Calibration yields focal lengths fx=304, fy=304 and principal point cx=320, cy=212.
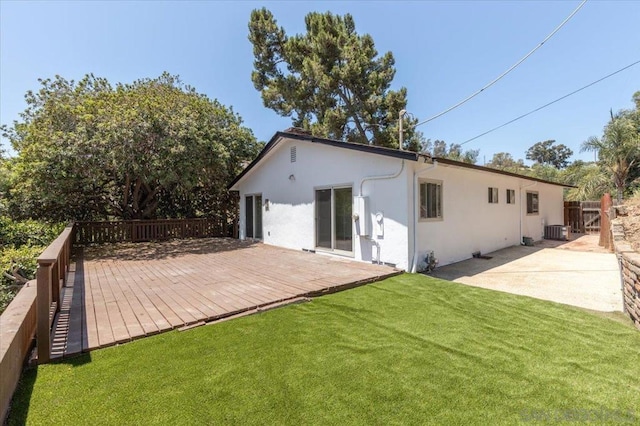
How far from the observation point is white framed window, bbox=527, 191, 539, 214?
12.2 m

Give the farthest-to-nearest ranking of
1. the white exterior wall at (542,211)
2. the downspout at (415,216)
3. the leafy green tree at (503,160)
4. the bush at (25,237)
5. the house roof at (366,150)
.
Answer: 1. the leafy green tree at (503,160)
2. the white exterior wall at (542,211)
3. the bush at (25,237)
4. the downspout at (415,216)
5. the house roof at (366,150)

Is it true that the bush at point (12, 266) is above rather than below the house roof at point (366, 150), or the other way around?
below

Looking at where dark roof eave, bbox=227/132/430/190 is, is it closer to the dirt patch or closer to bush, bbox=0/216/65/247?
the dirt patch

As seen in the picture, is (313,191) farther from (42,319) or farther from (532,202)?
(532,202)

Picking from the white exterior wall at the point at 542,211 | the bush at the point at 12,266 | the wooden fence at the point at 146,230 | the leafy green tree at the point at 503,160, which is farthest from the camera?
the leafy green tree at the point at 503,160

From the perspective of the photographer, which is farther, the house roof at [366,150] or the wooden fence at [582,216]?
the wooden fence at [582,216]

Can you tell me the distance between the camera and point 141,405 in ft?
7.53

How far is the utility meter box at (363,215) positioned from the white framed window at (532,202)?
342 inches

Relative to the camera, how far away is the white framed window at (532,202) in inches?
480

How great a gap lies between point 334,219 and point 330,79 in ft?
42.1

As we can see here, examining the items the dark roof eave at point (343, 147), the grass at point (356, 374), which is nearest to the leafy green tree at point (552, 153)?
the dark roof eave at point (343, 147)

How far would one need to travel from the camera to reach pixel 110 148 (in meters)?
9.10

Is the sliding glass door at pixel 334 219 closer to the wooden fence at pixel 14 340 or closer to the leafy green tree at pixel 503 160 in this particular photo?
the wooden fence at pixel 14 340

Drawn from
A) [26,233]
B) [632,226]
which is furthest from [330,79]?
[26,233]
